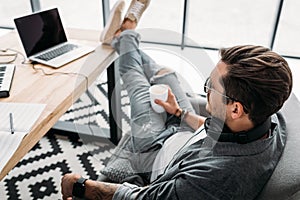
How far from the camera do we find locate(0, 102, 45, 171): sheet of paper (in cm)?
108

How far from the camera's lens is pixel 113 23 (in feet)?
5.90

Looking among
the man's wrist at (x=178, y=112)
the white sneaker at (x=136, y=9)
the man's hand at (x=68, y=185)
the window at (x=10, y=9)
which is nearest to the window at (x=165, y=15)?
the white sneaker at (x=136, y=9)

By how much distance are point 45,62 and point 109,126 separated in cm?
44

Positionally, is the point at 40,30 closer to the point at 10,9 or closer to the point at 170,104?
the point at 170,104

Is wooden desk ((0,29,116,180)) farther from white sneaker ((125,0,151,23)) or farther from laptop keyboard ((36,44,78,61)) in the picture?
white sneaker ((125,0,151,23))

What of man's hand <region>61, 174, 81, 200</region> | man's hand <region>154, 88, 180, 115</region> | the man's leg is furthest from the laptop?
man's hand <region>61, 174, 81, 200</region>

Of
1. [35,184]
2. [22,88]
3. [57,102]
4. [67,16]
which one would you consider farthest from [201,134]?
[67,16]

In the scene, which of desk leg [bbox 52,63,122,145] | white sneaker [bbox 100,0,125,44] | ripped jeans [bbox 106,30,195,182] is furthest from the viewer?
white sneaker [bbox 100,0,125,44]

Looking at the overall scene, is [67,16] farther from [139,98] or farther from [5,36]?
[139,98]

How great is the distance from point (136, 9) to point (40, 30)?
519 mm

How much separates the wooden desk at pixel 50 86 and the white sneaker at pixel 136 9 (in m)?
0.21

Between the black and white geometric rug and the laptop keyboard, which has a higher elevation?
the laptop keyboard

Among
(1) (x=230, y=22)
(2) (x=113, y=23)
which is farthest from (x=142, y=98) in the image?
(1) (x=230, y=22)

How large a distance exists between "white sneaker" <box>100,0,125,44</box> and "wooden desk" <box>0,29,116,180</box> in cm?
5
